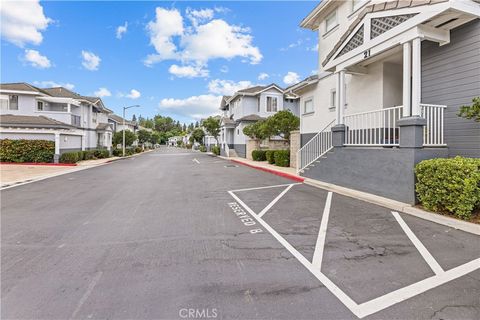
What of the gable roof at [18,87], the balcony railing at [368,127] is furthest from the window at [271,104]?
the gable roof at [18,87]

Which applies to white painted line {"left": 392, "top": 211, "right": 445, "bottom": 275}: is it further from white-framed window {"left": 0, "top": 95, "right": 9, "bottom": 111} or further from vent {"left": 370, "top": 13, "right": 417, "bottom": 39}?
white-framed window {"left": 0, "top": 95, "right": 9, "bottom": 111}

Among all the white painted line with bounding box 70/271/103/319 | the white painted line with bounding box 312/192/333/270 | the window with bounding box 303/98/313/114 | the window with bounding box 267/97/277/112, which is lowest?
the white painted line with bounding box 70/271/103/319

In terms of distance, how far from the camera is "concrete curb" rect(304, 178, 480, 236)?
4.94 m

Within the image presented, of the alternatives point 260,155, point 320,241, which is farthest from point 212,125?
point 320,241

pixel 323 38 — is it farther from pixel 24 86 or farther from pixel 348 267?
pixel 24 86

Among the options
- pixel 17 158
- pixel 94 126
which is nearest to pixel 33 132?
pixel 17 158

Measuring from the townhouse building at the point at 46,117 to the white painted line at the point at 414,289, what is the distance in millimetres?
23707

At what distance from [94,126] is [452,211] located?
36824 mm

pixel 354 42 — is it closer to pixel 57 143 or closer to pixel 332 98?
pixel 332 98

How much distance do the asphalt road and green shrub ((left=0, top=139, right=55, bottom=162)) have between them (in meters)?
16.6

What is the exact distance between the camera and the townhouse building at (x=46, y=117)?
20.3 meters

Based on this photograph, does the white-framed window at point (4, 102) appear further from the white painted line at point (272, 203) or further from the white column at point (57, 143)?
the white painted line at point (272, 203)

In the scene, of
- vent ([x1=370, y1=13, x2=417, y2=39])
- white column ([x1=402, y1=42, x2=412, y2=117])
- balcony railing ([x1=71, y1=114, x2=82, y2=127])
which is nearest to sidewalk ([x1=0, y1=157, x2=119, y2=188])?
balcony railing ([x1=71, y1=114, x2=82, y2=127])

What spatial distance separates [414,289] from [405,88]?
598 centimetres
